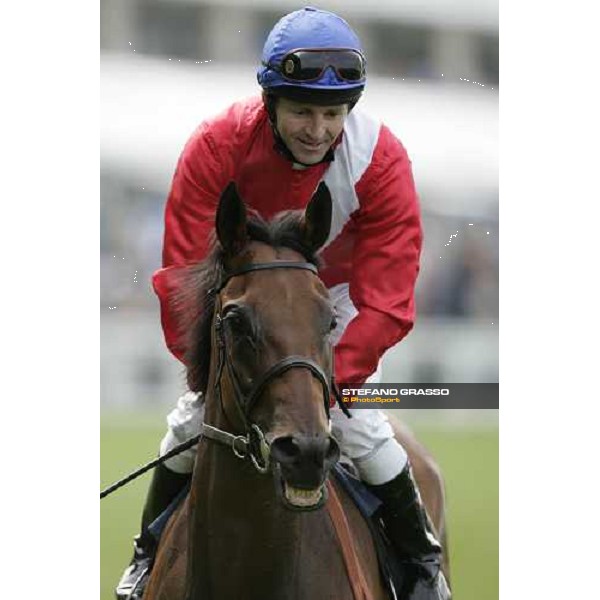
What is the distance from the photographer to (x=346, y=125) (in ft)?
9.46

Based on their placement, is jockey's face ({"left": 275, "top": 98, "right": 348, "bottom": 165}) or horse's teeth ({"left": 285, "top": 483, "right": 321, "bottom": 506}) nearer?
horse's teeth ({"left": 285, "top": 483, "right": 321, "bottom": 506})

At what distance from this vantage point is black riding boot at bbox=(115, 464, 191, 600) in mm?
2766

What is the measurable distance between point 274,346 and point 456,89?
6.68 feet

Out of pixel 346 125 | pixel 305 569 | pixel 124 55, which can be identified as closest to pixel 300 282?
Result: pixel 305 569

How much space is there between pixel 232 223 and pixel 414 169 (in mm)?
1677

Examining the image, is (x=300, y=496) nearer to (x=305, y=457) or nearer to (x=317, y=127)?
(x=305, y=457)

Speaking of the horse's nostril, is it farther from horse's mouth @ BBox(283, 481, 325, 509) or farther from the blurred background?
the blurred background

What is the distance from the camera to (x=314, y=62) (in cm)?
257

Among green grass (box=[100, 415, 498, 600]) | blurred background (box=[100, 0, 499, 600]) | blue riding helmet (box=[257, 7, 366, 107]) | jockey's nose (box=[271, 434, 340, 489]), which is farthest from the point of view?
blurred background (box=[100, 0, 499, 600])

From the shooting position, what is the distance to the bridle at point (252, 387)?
2.02m

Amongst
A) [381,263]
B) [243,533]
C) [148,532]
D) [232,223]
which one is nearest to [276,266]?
[232,223]

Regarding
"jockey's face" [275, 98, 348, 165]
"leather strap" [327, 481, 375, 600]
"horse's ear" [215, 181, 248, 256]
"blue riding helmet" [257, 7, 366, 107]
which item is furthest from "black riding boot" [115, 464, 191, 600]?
"blue riding helmet" [257, 7, 366, 107]

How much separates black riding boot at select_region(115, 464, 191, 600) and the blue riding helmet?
998 millimetres
